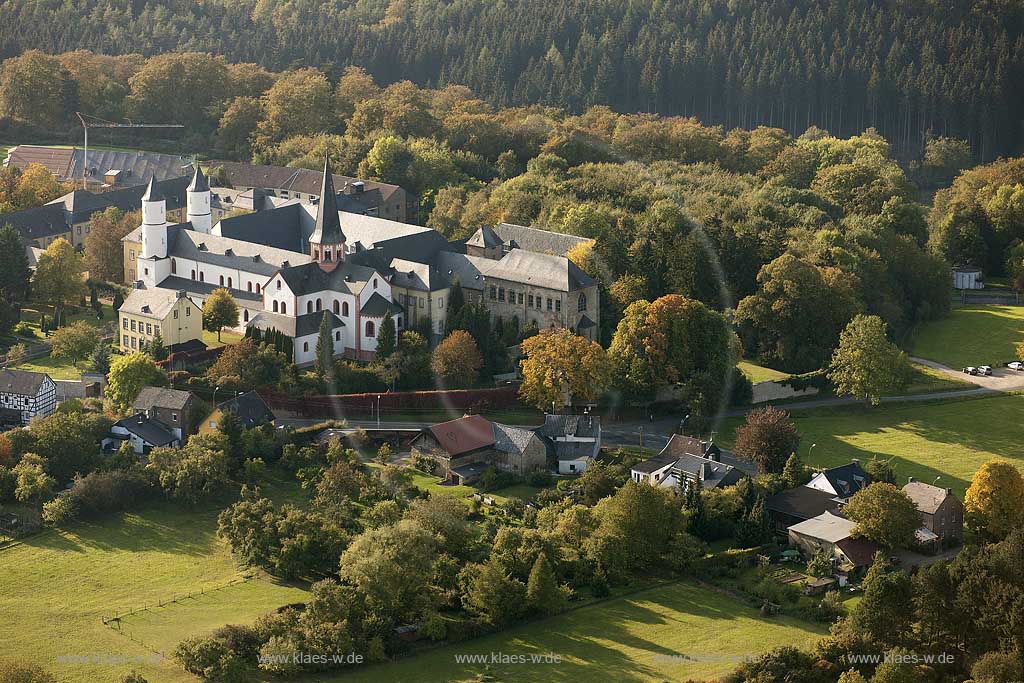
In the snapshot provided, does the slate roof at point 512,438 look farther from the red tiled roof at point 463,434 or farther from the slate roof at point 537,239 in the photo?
the slate roof at point 537,239

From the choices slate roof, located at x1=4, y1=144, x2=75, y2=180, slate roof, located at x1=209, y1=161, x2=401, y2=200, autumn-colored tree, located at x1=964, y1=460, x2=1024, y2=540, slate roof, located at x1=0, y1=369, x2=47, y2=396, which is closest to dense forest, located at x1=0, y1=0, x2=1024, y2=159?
slate roof, located at x1=4, y1=144, x2=75, y2=180

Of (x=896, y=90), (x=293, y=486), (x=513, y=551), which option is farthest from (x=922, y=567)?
(x=896, y=90)

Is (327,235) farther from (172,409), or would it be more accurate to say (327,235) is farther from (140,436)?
(140,436)

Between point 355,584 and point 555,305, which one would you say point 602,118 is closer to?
point 555,305

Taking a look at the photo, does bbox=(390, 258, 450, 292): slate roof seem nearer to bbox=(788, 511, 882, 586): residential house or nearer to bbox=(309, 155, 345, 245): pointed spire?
bbox=(309, 155, 345, 245): pointed spire

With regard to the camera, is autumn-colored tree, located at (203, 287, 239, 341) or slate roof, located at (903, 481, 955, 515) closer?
slate roof, located at (903, 481, 955, 515)

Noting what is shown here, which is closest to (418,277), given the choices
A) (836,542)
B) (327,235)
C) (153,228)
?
(327,235)

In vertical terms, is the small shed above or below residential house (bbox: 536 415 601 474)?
above
